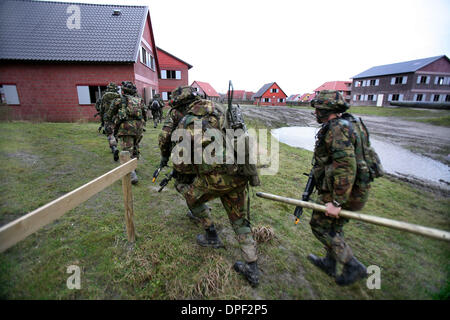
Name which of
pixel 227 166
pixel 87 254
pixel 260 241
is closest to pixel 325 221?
pixel 260 241

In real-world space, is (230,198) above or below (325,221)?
above

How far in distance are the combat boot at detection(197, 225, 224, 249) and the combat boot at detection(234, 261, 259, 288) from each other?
47 centimetres

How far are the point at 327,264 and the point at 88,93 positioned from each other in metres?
15.5

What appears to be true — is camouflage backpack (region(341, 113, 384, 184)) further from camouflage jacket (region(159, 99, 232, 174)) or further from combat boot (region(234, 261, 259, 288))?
combat boot (region(234, 261, 259, 288))

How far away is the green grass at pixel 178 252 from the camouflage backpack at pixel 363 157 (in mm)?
1106

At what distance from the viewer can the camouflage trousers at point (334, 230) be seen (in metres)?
2.30

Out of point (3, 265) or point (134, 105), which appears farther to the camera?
point (134, 105)

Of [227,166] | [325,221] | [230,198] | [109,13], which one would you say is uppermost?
[109,13]

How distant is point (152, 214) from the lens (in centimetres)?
369

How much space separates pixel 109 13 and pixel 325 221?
19417mm

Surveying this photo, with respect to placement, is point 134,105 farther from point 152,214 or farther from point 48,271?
point 48,271

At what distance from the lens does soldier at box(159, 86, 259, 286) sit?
7.91ft

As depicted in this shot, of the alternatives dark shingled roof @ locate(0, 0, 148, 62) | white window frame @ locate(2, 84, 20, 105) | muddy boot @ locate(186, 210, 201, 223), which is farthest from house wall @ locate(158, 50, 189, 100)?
muddy boot @ locate(186, 210, 201, 223)

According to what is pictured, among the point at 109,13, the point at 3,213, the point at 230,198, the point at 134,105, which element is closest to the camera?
the point at 230,198
